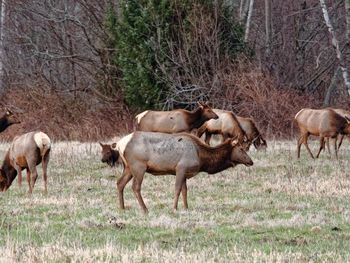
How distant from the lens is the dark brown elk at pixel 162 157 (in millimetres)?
9898

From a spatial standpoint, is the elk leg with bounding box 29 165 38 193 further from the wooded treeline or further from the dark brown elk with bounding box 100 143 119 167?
the wooded treeline

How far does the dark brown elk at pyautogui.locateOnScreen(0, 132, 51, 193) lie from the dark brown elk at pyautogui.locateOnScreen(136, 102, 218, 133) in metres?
5.83

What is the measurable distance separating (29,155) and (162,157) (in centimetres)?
366

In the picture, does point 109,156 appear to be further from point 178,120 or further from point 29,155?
point 29,155

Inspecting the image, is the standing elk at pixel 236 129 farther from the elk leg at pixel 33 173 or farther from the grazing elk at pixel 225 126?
the elk leg at pixel 33 173

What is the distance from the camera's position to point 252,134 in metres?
19.0

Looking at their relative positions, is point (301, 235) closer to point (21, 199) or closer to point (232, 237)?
point (232, 237)

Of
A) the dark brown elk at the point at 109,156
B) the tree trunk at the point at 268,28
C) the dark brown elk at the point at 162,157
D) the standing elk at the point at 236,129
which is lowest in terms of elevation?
the dark brown elk at the point at 109,156

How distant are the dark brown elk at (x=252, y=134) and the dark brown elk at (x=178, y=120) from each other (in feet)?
3.81

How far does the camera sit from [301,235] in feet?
26.5

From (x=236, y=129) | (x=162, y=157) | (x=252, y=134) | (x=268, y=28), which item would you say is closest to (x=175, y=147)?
(x=162, y=157)

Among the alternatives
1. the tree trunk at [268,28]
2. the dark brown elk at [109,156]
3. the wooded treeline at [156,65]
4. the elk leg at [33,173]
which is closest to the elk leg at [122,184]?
the elk leg at [33,173]

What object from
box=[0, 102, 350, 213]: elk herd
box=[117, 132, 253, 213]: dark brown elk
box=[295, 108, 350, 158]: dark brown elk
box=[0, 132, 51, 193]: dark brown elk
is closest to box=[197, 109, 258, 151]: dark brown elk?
box=[0, 102, 350, 213]: elk herd

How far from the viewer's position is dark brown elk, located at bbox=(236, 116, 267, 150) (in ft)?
61.4
